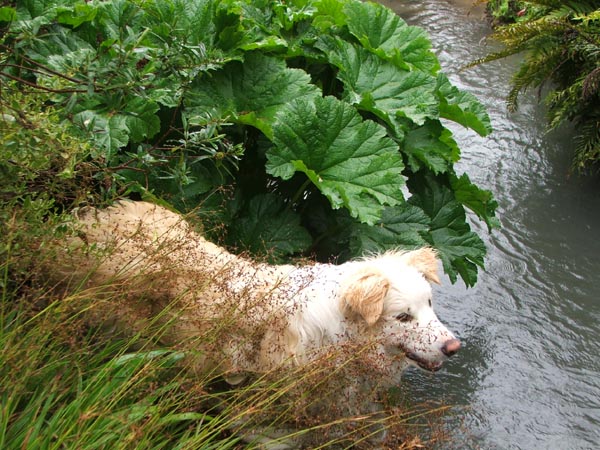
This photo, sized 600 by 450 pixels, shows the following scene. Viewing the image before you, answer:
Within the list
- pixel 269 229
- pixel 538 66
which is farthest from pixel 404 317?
pixel 538 66

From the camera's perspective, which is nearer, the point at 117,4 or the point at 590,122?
the point at 117,4

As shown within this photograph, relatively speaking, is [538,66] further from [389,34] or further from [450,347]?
[450,347]

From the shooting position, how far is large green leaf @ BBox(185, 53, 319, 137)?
3.76 metres

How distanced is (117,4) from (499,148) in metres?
4.31

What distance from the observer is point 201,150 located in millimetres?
3678

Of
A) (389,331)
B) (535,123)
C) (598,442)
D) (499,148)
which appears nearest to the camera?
(389,331)

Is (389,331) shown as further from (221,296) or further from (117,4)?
(117,4)

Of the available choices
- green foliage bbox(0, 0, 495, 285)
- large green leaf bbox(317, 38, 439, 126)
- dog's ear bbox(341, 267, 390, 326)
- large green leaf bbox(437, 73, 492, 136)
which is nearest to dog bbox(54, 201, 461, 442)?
dog's ear bbox(341, 267, 390, 326)

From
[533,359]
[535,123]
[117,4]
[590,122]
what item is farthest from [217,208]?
[535,123]

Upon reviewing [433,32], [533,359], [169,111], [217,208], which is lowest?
[433,32]

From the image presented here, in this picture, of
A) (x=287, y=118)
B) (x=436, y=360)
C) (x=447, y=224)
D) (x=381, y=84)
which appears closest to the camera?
(x=436, y=360)

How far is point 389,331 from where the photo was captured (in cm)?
307

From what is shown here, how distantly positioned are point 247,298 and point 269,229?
3.77 feet

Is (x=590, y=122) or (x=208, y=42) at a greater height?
(x=208, y=42)
